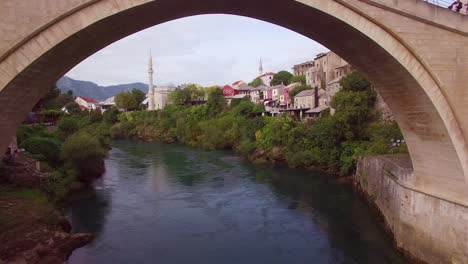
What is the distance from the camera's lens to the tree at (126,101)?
236ft

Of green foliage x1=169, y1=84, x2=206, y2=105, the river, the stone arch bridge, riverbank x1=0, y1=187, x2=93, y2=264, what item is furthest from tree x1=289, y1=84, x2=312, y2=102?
the stone arch bridge

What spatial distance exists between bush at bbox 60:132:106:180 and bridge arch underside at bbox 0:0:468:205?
41.4 ft

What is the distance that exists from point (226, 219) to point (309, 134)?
14680 millimetres

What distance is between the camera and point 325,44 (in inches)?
448

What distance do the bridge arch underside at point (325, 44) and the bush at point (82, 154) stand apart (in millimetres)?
12607

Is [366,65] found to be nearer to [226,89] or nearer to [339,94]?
[339,94]

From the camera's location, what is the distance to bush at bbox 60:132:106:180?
21.3 m

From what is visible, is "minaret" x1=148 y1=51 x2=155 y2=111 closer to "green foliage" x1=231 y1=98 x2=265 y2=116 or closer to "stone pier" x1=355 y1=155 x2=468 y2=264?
"green foliage" x1=231 y1=98 x2=265 y2=116

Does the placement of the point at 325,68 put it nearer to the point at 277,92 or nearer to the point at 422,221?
the point at 277,92

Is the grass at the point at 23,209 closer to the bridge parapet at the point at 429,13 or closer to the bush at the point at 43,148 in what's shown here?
the bush at the point at 43,148

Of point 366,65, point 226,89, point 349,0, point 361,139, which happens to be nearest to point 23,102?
point 349,0

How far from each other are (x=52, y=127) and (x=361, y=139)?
81.5 ft

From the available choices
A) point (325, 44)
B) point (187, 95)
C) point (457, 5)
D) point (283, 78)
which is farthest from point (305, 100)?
point (457, 5)

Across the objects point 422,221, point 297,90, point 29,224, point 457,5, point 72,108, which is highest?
point 297,90
